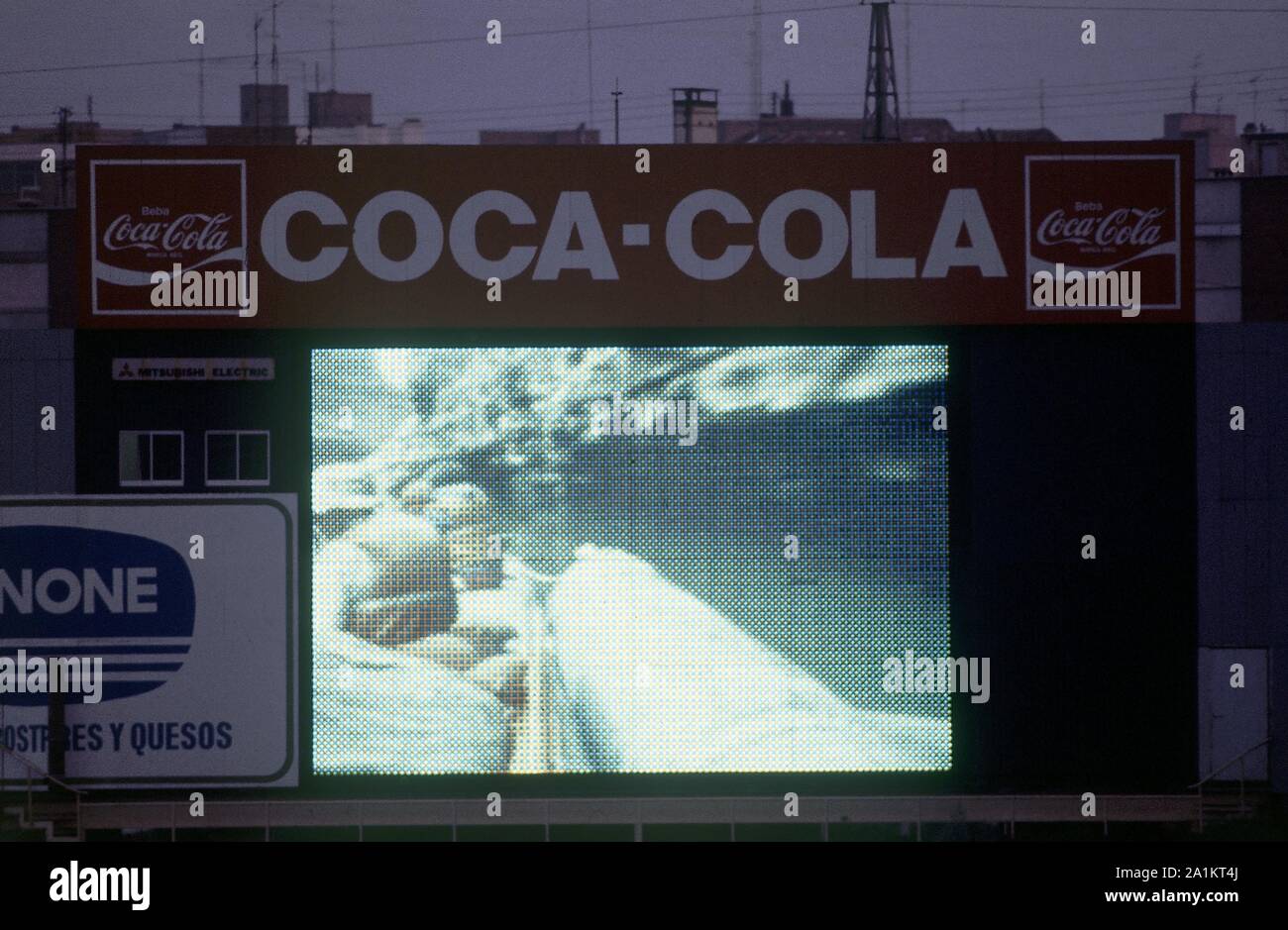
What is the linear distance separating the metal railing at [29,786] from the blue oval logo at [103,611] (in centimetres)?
49

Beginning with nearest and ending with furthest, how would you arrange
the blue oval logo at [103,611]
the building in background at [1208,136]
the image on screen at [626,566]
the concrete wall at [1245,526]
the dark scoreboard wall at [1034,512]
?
the image on screen at [626,566]
the dark scoreboard wall at [1034,512]
the blue oval logo at [103,611]
the concrete wall at [1245,526]
the building in background at [1208,136]

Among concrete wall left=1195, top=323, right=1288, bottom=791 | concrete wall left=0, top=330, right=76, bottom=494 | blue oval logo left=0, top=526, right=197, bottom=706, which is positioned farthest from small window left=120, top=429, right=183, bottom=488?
concrete wall left=1195, top=323, right=1288, bottom=791

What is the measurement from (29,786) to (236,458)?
→ 11.0ft

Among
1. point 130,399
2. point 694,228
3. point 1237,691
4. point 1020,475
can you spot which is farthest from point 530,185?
point 1237,691

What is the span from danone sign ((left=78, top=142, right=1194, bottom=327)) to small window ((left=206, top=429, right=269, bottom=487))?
1.01 metres

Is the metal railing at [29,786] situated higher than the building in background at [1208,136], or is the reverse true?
the building in background at [1208,136]

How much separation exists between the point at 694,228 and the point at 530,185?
4.95 ft

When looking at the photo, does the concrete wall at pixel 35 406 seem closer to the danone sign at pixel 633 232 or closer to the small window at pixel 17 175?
the danone sign at pixel 633 232

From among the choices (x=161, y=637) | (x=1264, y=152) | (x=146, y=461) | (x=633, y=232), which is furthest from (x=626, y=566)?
(x=1264, y=152)

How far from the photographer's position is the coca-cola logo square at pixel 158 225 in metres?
13.1

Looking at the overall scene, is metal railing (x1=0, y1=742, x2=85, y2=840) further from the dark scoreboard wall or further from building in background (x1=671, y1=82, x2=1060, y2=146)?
building in background (x1=671, y1=82, x2=1060, y2=146)

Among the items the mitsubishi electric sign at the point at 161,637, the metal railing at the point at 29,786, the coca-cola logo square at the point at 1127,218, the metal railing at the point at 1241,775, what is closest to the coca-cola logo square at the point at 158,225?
the mitsubishi electric sign at the point at 161,637

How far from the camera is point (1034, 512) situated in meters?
13.1

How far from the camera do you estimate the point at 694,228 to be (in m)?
13.2
